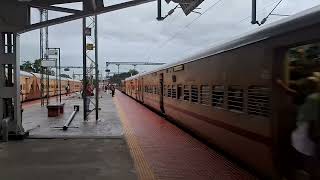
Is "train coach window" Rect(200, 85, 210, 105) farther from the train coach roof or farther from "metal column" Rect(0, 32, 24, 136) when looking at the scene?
"metal column" Rect(0, 32, 24, 136)

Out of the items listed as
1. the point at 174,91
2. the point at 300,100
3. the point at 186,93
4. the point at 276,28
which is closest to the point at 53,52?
the point at 174,91

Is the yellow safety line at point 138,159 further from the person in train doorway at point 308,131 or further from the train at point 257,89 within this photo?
the person in train doorway at point 308,131

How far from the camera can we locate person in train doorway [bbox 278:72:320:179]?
18.2 ft

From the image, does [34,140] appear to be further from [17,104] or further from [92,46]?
[92,46]

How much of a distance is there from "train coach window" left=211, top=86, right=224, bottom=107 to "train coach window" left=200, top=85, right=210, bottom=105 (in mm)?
533

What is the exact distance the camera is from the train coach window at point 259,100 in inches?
298

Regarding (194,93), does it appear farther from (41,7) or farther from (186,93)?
(41,7)

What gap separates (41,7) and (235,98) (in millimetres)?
7379

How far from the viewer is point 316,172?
19.1ft

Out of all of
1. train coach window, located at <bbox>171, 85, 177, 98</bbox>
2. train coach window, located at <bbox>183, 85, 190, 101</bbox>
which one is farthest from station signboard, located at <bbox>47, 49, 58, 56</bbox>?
train coach window, located at <bbox>183, 85, 190, 101</bbox>

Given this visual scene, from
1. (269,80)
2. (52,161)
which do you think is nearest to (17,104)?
(52,161)

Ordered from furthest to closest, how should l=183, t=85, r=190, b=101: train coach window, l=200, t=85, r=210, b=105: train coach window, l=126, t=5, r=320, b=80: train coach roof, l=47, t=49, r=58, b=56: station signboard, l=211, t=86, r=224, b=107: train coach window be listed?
l=47, t=49, r=58, b=56: station signboard
l=183, t=85, r=190, b=101: train coach window
l=200, t=85, r=210, b=105: train coach window
l=211, t=86, r=224, b=107: train coach window
l=126, t=5, r=320, b=80: train coach roof

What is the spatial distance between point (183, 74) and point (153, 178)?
758 cm

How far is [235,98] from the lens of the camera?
9648 millimetres
